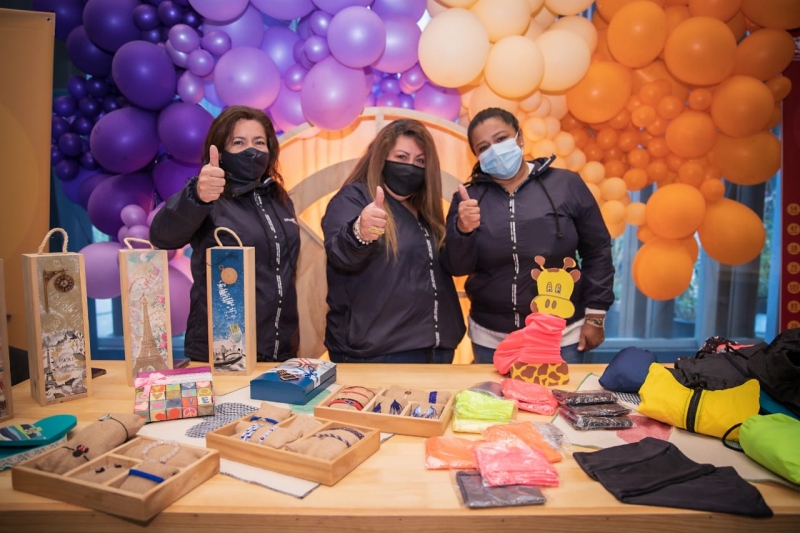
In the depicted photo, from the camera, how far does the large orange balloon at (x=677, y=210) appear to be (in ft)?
9.78

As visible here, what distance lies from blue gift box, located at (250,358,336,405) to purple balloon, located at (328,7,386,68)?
1.67 meters

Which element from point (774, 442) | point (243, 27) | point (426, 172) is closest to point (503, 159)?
point (426, 172)

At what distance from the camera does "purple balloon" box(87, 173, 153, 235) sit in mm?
2936

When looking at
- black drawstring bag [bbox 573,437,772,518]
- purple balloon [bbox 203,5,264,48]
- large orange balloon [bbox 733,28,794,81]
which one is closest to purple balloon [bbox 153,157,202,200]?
purple balloon [bbox 203,5,264,48]

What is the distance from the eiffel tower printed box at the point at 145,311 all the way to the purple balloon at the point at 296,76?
1.44 meters

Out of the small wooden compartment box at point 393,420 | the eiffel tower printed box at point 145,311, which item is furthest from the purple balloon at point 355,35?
the small wooden compartment box at point 393,420

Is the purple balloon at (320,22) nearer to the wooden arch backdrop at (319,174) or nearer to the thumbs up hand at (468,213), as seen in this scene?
the wooden arch backdrop at (319,174)

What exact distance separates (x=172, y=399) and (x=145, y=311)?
0.42 m

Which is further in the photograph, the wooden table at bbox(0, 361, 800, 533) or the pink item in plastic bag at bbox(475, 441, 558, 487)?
the pink item in plastic bag at bbox(475, 441, 558, 487)

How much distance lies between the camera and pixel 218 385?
186 cm

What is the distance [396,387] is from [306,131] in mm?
1787

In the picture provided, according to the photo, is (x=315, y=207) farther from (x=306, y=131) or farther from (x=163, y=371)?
(x=163, y=371)

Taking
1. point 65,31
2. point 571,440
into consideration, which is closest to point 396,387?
point 571,440

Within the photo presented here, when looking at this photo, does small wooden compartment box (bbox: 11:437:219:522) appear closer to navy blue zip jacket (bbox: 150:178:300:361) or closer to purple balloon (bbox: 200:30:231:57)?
navy blue zip jacket (bbox: 150:178:300:361)
